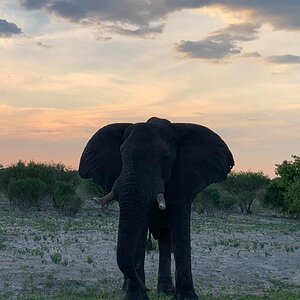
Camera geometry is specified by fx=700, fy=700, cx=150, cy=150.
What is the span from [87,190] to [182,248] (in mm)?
38671

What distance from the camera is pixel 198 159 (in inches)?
436

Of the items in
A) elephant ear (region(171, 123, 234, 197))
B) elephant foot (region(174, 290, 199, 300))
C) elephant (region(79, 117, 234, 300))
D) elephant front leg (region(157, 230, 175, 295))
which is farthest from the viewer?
elephant front leg (region(157, 230, 175, 295))

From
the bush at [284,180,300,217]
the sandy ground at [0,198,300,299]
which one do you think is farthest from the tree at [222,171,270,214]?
the sandy ground at [0,198,300,299]

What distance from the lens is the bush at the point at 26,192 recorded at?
39459mm

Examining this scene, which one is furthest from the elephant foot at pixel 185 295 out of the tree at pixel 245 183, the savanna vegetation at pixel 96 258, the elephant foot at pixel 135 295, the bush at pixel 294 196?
the tree at pixel 245 183

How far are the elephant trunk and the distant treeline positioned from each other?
2610 centimetres

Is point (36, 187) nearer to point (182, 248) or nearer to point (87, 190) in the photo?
point (87, 190)

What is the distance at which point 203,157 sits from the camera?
11.1m

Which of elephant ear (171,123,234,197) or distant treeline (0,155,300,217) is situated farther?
distant treeline (0,155,300,217)

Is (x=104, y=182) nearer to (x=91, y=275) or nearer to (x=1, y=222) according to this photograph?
(x=91, y=275)

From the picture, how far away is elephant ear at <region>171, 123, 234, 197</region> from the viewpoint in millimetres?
10852

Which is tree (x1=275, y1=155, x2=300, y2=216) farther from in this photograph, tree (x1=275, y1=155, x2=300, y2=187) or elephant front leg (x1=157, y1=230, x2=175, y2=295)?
elephant front leg (x1=157, y1=230, x2=175, y2=295)

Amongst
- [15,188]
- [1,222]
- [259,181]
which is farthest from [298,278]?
[259,181]

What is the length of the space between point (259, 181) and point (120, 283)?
153ft
